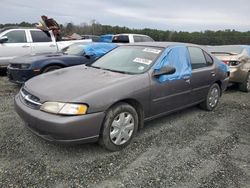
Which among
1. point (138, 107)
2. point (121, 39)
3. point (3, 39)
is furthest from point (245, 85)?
point (121, 39)

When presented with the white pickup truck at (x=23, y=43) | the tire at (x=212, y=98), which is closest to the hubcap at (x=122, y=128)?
the tire at (x=212, y=98)

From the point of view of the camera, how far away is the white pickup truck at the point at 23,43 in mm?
9094

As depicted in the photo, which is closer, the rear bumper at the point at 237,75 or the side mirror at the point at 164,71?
the side mirror at the point at 164,71

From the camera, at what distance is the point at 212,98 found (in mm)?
5816

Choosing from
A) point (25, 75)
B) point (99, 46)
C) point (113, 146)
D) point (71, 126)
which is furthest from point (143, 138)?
point (99, 46)

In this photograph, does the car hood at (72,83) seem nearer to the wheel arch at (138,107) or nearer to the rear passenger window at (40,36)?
the wheel arch at (138,107)

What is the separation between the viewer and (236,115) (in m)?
5.71

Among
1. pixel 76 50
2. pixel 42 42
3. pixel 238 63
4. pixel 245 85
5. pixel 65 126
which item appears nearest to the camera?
pixel 65 126

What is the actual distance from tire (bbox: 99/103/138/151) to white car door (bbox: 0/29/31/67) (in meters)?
6.72

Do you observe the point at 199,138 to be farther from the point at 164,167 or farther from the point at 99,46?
the point at 99,46

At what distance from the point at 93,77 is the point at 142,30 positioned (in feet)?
123

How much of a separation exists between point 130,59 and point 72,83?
4.04 ft

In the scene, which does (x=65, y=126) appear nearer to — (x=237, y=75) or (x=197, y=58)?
(x=197, y=58)

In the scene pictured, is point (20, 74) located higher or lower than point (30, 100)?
lower
